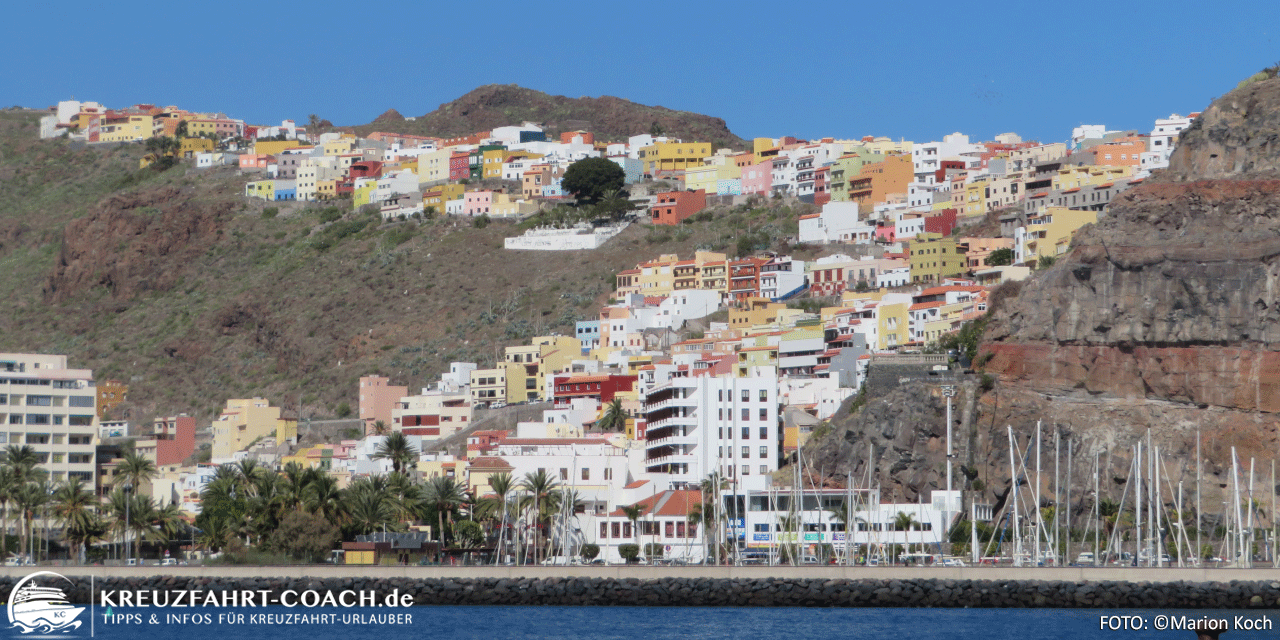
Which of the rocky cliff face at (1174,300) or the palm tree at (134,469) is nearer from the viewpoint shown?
the rocky cliff face at (1174,300)

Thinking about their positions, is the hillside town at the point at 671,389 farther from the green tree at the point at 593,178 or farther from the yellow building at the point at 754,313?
the green tree at the point at 593,178

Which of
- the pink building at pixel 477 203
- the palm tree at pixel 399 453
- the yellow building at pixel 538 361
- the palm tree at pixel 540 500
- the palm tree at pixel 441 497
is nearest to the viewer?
the palm tree at pixel 540 500

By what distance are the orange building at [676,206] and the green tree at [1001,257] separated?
142ft

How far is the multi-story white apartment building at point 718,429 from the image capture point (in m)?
98.9

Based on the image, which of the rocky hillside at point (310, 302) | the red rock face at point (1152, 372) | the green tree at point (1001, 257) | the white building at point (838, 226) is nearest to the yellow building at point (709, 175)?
the rocky hillside at point (310, 302)

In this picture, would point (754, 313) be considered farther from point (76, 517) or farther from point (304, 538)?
point (304, 538)

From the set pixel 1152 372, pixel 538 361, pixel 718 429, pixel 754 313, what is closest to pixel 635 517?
pixel 718 429

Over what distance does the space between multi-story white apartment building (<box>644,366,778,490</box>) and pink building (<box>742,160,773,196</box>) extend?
82239 millimetres

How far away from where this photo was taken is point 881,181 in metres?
168

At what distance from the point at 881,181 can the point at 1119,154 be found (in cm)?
2089

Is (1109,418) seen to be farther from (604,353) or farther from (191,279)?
(191,279)

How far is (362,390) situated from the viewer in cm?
14250

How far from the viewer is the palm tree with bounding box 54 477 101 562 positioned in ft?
285

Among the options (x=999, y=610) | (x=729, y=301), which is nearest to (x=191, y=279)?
(x=729, y=301)
